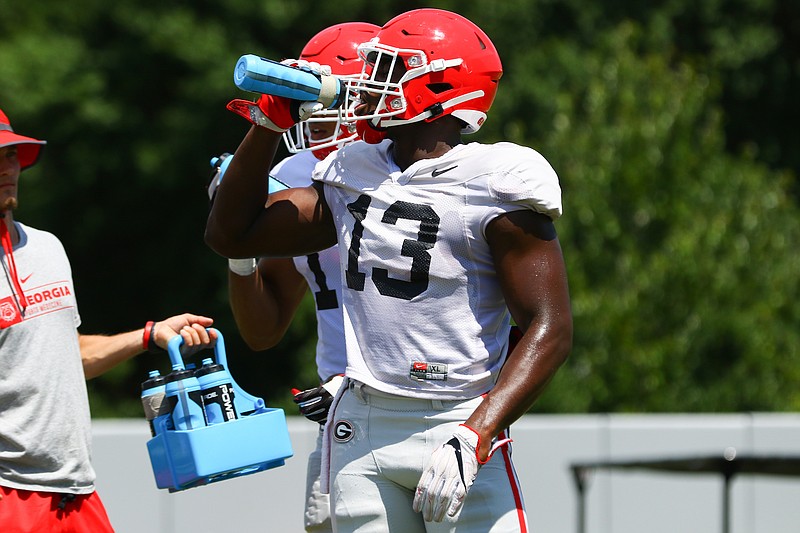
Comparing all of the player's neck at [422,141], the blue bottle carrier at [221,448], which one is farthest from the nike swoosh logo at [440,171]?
the blue bottle carrier at [221,448]

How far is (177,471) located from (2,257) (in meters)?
1.06

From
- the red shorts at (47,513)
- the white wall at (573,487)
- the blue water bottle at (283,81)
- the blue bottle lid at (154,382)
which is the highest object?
the blue water bottle at (283,81)

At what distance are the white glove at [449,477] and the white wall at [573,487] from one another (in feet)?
14.6

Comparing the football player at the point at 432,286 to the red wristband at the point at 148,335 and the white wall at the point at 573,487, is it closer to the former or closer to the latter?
the red wristband at the point at 148,335

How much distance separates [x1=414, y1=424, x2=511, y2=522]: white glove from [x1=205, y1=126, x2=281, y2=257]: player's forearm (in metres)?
0.90

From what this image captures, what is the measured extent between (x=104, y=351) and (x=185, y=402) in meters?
0.90

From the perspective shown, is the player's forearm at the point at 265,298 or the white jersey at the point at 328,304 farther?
the player's forearm at the point at 265,298

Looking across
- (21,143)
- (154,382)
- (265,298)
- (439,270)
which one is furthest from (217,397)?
(21,143)

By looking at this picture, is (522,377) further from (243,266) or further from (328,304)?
(243,266)

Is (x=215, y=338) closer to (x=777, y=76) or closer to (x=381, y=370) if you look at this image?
(x=381, y=370)

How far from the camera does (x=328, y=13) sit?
15.1m

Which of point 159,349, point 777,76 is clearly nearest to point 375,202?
point 159,349

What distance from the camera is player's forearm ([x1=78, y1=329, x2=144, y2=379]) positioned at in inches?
167

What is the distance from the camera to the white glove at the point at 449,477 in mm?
2957
